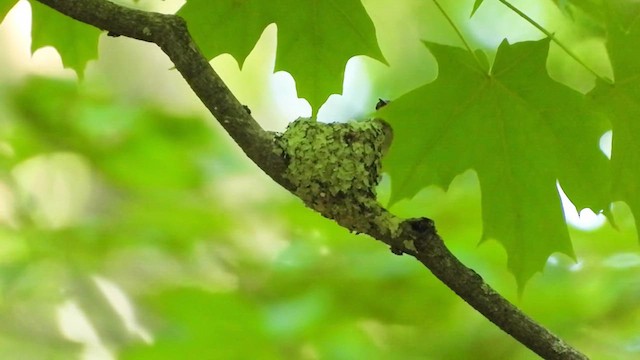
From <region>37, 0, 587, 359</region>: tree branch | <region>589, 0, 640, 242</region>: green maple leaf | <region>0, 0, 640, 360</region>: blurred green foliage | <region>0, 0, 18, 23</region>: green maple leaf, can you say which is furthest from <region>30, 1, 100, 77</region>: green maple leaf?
<region>589, 0, 640, 242</region>: green maple leaf

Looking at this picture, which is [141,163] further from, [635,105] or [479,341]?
[635,105]

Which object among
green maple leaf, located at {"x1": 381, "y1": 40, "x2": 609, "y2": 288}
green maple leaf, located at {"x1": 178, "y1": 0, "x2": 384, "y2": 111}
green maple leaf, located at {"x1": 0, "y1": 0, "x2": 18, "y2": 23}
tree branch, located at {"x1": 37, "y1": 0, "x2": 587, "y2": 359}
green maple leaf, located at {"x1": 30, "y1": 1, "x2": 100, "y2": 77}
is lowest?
tree branch, located at {"x1": 37, "y1": 0, "x2": 587, "y2": 359}

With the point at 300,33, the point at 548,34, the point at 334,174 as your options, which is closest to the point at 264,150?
Answer: the point at 334,174

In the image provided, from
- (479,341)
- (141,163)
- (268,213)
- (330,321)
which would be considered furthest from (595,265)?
(141,163)

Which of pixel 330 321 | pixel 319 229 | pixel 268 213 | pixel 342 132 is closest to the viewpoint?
pixel 342 132

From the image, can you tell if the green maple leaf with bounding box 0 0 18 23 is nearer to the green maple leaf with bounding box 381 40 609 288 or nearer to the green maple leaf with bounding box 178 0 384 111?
A: the green maple leaf with bounding box 178 0 384 111

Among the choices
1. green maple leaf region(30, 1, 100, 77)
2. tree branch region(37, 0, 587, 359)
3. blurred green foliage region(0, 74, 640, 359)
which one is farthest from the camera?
blurred green foliage region(0, 74, 640, 359)

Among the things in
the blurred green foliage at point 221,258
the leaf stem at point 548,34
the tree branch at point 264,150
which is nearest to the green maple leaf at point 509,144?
the leaf stem at point 548,34
